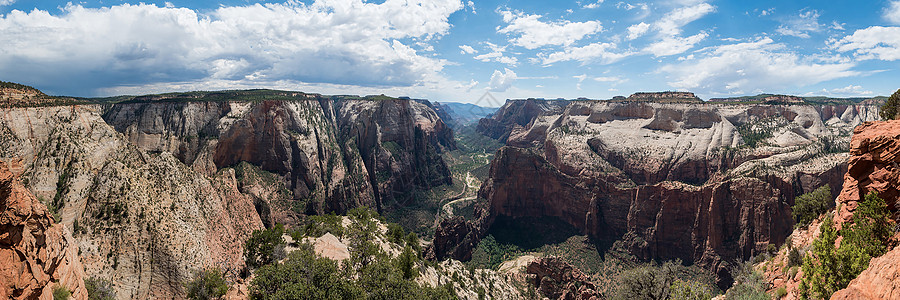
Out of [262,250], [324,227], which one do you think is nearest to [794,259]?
[262,250]

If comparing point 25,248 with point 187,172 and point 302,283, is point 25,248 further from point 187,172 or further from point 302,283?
point 187,172

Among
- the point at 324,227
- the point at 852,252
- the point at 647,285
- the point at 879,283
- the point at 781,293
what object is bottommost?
the point at 324,227

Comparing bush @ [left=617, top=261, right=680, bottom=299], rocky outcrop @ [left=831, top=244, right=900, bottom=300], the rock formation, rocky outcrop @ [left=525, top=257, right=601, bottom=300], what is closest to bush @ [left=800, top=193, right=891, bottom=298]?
rocky outcrop @ [left=831, top=244, right=900, bottom=300]

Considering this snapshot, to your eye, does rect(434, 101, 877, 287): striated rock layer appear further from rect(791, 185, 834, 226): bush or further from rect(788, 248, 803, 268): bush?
rect(788, 248, 803, 268): bush

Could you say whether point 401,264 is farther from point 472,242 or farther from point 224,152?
point 224,152

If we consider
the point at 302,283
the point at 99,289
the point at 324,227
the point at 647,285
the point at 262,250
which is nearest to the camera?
the point at 302,283

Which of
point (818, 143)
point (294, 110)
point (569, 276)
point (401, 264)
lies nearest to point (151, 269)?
point (401, 264)
